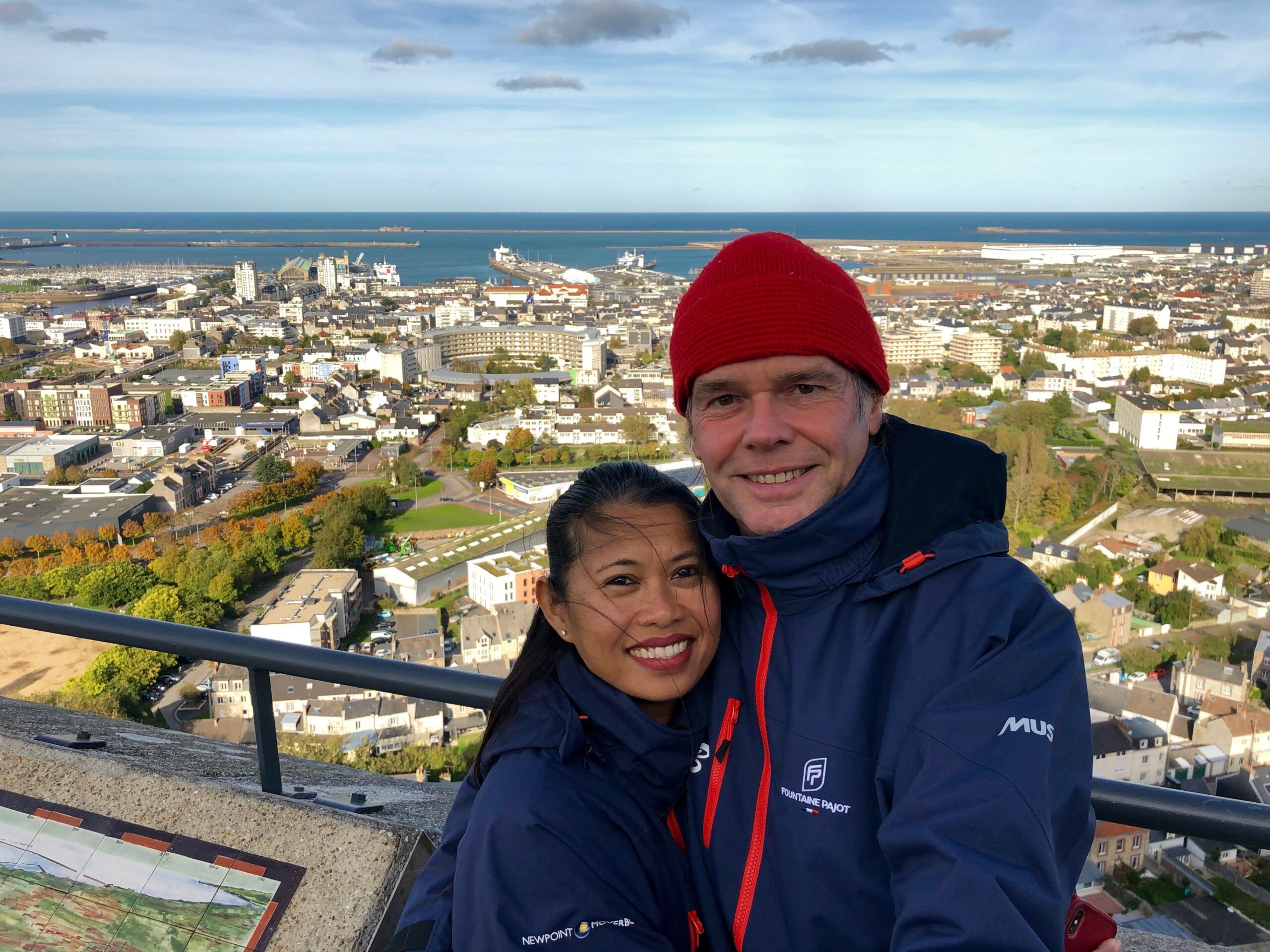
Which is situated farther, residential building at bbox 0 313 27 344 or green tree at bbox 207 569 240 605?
residential building at bbox 0 313 27 344

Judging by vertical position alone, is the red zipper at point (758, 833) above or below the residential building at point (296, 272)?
above

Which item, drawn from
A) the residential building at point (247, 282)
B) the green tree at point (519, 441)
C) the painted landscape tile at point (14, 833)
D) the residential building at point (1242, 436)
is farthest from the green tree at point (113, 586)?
the residential building at point (247, 282)

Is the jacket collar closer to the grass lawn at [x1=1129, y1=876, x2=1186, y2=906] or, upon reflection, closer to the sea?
the grass lawn at [x1=1129, y1=876, x2=1186, y2=906]

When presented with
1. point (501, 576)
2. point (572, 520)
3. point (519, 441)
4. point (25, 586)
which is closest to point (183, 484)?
point (25, 586)

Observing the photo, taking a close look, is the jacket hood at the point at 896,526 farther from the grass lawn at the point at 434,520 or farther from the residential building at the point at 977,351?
the residential building at the point at 977,351

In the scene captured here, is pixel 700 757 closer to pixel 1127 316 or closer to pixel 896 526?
pixel 896 526

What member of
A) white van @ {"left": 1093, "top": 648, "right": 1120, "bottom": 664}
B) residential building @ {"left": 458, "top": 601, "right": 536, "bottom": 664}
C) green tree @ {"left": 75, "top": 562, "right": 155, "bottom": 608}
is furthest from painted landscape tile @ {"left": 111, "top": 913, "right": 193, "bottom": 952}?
white van @ {"left": 1093, "top": 648, "right": 1120, "bottom": 664}
